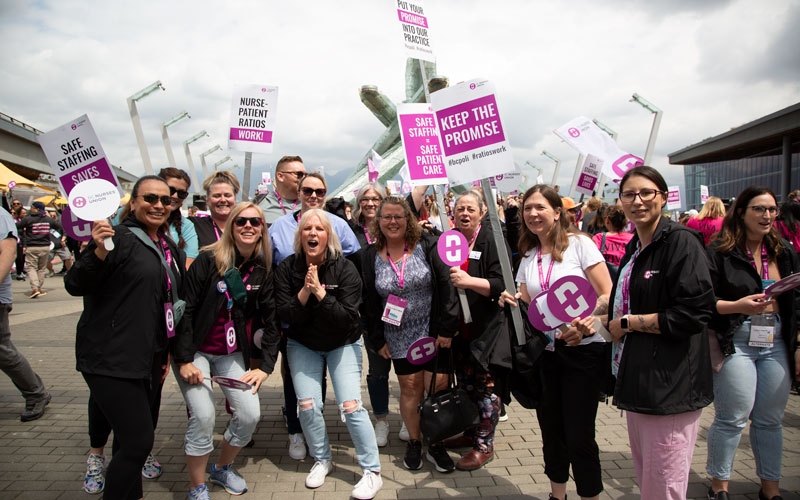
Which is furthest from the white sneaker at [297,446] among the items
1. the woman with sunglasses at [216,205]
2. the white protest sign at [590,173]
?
the white protest sign at [590,173]

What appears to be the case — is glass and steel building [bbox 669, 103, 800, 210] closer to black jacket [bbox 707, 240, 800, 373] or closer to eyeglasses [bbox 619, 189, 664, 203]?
black jacket [bbox 707, 240, 800, 373]

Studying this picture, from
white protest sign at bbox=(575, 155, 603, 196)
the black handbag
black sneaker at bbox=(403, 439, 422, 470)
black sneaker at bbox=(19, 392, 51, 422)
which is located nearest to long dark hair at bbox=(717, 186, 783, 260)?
the black handbag

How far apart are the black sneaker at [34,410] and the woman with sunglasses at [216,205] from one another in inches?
96.4

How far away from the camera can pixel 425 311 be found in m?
3.91

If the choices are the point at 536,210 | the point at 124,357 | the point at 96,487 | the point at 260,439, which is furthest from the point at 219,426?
the point at 536,210

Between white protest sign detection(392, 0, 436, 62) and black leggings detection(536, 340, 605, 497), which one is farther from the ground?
white protest sign detection(392, 0, 436, 62)

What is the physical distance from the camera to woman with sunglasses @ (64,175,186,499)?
8.73ft

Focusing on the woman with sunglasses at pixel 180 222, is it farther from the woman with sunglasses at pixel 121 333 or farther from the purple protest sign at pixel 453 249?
the purple protest sign at pixel 453 249

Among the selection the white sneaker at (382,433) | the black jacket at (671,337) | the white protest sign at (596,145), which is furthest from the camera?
the white protest sign at (596,145)

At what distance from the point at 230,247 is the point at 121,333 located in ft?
3.28

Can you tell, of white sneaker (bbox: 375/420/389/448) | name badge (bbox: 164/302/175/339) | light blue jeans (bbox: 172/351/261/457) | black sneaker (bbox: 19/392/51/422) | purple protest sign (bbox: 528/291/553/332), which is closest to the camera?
purple protest sign (bbox: 528/291/553/332)

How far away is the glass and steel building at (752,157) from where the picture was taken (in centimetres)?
2517

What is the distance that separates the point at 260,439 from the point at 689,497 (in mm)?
3459

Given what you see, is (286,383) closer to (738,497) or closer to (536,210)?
(536,210)
